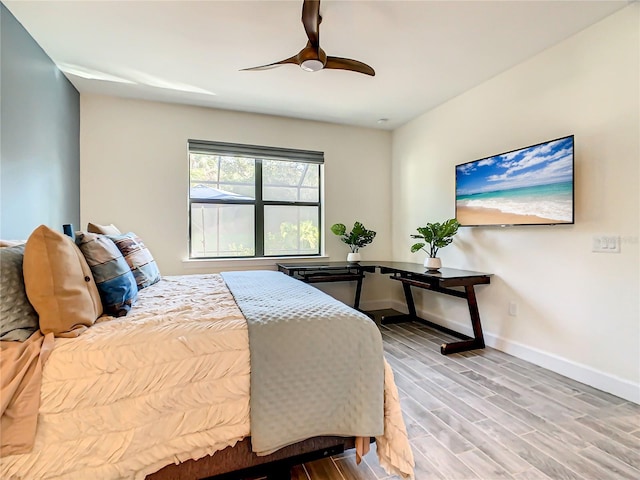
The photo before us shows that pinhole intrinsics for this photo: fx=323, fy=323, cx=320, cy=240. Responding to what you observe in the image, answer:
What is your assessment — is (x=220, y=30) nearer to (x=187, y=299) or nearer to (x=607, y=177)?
(x=187, y=299)

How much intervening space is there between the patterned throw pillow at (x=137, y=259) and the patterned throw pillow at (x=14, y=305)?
2.78 ft

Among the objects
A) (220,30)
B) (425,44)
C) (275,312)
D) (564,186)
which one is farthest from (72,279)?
(564,186)

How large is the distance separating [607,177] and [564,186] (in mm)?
236

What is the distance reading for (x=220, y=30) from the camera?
226 centimetres

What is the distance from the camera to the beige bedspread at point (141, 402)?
3.55 ft

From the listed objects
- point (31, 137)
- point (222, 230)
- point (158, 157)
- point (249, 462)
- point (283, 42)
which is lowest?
point (249, 462)

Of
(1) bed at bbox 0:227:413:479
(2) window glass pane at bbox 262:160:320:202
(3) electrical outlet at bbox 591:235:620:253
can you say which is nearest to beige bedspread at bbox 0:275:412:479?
(1) bed at bbox 0:227:413:479

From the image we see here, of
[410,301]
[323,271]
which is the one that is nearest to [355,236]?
[323,271]

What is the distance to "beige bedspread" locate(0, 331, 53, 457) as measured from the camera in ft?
3.29

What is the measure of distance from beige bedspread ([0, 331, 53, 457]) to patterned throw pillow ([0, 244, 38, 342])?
58 millimetres

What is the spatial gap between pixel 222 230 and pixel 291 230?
0.87 metres

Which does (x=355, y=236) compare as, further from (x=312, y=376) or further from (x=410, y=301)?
(x=312, y=376)

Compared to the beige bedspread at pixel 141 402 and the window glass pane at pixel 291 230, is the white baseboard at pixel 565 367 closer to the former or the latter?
the beige bedspread at pixel 141 402

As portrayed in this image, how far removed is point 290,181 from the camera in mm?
4215
